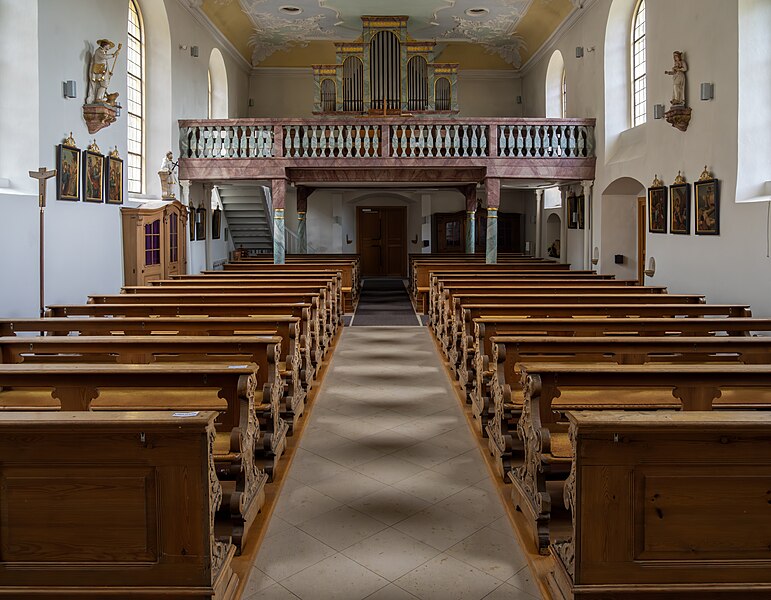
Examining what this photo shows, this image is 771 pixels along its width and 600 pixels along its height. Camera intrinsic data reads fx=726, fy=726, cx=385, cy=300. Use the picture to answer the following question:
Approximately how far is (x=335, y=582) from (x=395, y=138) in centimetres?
1347

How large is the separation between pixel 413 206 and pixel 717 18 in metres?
17.1

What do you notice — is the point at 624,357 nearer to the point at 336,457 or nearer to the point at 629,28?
the point at 336,457

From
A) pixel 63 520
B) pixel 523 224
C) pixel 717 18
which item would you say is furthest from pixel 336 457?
pixel 523 224

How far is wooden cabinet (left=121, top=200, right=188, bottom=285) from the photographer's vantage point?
13000mm

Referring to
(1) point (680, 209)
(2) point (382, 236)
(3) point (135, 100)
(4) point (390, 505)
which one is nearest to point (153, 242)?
(3) point (135, 100)

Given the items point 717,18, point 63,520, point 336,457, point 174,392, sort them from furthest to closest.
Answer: point 717,18 < point 336,457 < point 174,392 < point 63,520

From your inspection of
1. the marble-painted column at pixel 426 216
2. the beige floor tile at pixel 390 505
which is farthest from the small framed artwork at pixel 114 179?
the marble-painted column at pixel 426 216

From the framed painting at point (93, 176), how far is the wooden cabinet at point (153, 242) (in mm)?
996

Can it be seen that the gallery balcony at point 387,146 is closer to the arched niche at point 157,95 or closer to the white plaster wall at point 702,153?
the arched niche at point 157,95

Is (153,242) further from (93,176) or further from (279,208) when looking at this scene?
(279,208)

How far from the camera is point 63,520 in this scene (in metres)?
3.16

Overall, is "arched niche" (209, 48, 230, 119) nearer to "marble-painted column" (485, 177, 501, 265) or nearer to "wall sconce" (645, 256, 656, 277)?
"marble-painted column" (485, 177, 501, 265)

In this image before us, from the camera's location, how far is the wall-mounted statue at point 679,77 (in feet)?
38.0

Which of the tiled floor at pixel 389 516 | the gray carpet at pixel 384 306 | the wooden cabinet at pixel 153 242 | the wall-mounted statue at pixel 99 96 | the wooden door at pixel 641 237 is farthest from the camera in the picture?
the wooden door at pixel 641 237
